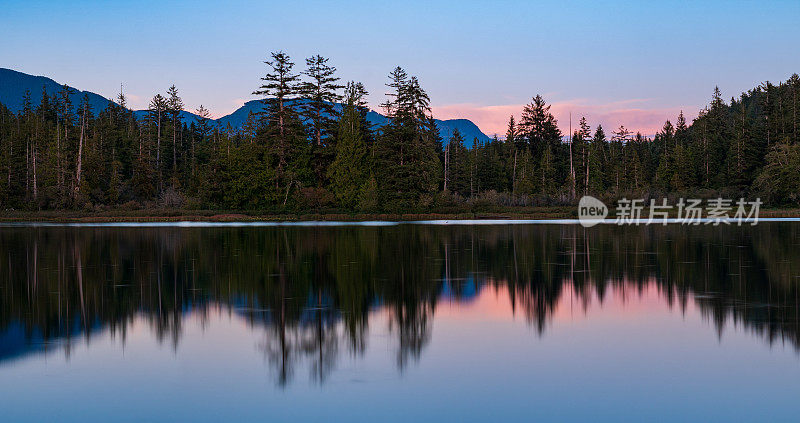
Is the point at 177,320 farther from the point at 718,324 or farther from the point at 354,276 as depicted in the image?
the point at 718,324

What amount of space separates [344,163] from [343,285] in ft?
172

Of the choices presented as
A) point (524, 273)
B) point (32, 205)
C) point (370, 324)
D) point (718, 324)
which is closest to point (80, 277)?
point (370, 324)

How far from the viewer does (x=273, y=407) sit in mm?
7535

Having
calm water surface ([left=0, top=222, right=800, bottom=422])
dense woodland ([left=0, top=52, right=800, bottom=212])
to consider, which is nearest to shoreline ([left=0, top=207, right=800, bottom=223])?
dense woodland ([left=0, top=52, right=800, bottom=212])

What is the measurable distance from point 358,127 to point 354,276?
55.7 m

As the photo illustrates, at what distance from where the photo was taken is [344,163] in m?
68.9

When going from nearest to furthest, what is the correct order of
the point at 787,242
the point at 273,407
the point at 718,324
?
the point at 273,407
the point at 718,324
the point at 787,242

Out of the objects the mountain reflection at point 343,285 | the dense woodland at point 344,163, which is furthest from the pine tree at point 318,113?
the mountain reflection at point 343,285

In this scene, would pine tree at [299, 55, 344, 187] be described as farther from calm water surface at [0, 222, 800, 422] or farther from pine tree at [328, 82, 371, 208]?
calm water surface at [0, 222, 800, 422]

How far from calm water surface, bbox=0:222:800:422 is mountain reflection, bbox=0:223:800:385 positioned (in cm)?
8

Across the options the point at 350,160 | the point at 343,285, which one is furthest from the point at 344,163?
the point at 343,285

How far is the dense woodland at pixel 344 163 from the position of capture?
68.7 m

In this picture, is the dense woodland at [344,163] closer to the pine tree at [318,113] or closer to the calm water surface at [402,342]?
the pine tree at [318,113]

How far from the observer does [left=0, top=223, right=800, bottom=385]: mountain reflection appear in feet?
37.4
